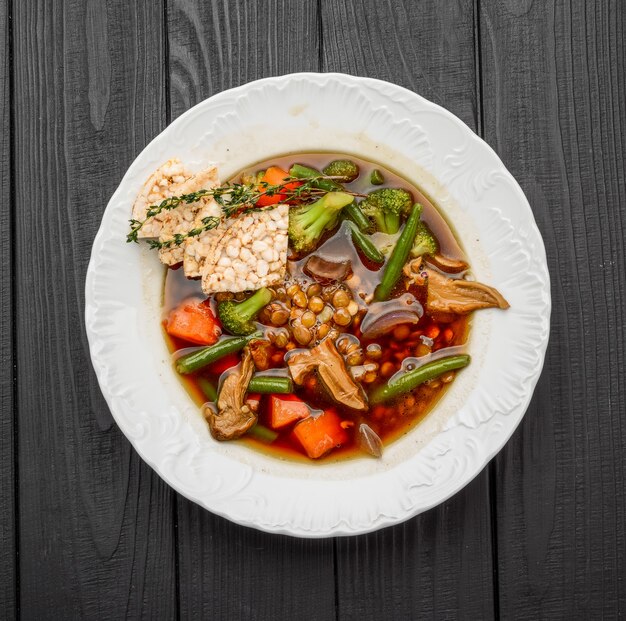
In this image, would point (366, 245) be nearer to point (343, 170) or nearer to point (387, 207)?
point (387, 207)

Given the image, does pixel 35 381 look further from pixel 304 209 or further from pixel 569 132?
pixel 569 132

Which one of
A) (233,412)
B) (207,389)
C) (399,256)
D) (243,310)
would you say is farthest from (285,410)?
(399,256)

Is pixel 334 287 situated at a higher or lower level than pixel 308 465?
higher

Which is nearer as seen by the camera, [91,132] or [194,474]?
[194,474]

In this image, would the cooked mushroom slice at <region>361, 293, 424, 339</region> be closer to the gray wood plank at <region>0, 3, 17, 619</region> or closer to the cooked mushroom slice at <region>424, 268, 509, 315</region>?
the cooked mushroom slice at <region>424, 268, 509, 315</region>

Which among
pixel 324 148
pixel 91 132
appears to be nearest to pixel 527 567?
pixel 324 148

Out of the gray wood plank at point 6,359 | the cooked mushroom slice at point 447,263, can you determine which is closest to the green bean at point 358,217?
the cooked mushroom slice at point 447,263
